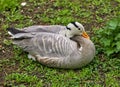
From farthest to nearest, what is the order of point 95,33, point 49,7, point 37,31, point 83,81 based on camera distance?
point 49,7 → point 95,33 → point 37,31 → point 83,81

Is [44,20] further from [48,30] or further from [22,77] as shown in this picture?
[22,77]

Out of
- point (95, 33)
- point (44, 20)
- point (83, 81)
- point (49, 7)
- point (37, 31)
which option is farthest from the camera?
point (49, 7)

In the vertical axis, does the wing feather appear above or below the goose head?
below

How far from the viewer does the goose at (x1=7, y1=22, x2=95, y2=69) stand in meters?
5.73

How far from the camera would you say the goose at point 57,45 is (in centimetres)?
573

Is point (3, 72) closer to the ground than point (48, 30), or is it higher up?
closer to the ground

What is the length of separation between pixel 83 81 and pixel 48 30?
997mm

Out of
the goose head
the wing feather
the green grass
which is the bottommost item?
the green grass

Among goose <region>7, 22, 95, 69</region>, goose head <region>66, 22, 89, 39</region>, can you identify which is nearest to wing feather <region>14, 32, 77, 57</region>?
goose <region>7, 22, 95, 69</region>

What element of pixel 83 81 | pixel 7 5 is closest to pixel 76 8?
pixel 7 5

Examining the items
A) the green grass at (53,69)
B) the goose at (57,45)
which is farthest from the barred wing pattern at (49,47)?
the green grass at (53,69)

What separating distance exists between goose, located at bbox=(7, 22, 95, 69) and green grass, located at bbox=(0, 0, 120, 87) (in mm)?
149

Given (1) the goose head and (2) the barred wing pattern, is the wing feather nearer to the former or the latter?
(2) the barred wing pattern

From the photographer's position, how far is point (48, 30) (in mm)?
6102
